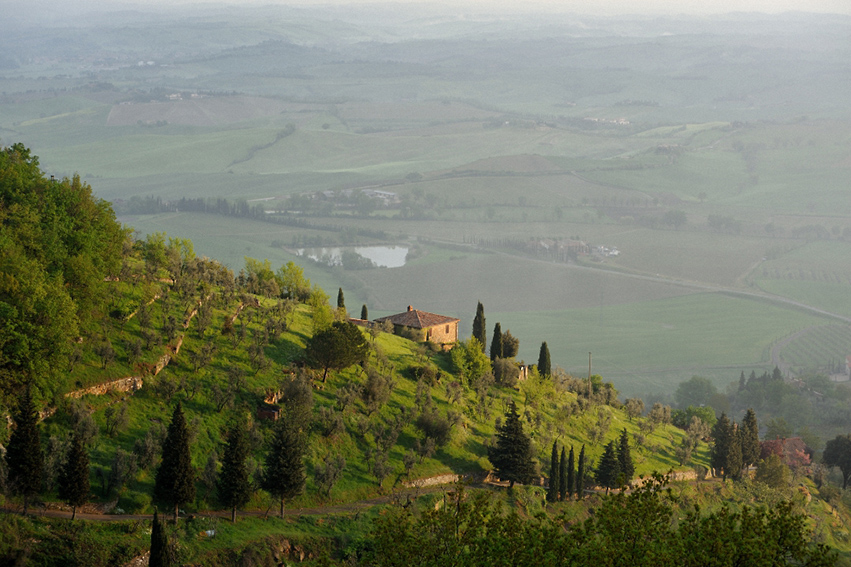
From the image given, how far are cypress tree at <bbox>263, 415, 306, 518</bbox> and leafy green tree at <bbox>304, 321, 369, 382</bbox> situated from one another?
16.1m

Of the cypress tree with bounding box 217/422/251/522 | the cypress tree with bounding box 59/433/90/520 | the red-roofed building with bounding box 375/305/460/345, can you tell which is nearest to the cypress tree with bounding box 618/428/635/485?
the red-roofed building with bounding box 375/305/460/345

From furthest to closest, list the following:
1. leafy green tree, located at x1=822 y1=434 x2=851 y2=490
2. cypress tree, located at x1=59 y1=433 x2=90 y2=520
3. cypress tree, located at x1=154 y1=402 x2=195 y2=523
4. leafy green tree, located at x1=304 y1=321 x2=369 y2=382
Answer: leafy green tree, located at x1=822 y1=434 x2=851 y2=490
leafy green tree, located at x1=304 y1=321 x2=369 y2=382
cypress tree, located at x1=154 y1=402 x2=195 y2=523
cypress tree, located at x1=59 y1=433 x2=90 y2=520

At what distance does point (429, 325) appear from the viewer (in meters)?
93.2

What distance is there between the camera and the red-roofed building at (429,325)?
93000 millimetres

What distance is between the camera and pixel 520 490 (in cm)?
6825

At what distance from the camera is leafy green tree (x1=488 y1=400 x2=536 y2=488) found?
67.8 m

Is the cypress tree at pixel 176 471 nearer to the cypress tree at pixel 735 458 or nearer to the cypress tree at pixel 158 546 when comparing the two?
the cypress tree at pixel 158 546

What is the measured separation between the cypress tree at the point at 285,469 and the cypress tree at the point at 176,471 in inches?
215

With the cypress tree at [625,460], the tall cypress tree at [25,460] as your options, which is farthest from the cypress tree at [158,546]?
the cypress tree at [625,460]

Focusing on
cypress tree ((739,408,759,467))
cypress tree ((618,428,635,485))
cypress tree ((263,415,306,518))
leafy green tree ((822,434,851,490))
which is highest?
cypress tree ((263,415,306,518))

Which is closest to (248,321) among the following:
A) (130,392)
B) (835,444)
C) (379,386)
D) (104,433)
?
(379,386)

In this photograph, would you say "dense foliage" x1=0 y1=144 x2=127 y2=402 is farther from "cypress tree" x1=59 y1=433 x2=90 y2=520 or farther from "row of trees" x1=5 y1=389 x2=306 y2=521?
"cypress tree" x1=59 y1=433 x2=90 y2=520

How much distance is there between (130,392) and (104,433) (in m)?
5.14

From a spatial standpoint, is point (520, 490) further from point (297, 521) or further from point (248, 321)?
point (248, 321)
